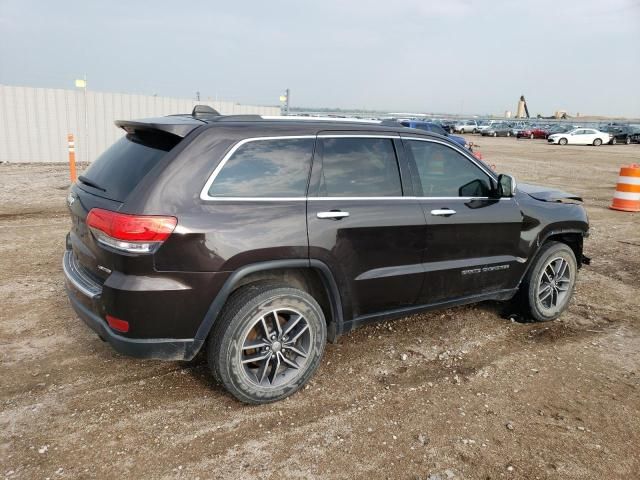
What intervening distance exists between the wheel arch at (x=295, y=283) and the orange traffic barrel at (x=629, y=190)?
9.72 m

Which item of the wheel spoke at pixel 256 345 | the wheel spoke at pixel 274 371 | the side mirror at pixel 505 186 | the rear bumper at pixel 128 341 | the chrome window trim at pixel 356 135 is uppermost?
the chrome window trim at pixel 356 135

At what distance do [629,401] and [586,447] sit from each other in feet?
2.51

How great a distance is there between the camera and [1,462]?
8.84 ft

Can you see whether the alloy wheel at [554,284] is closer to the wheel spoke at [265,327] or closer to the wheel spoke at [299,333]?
the wheel spoke at [299,333]

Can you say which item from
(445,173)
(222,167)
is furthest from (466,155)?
(222,167)

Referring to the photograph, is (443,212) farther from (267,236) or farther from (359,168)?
(267,236)

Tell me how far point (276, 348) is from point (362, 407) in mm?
687

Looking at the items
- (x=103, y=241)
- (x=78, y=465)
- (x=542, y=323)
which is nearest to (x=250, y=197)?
(x=103, y=241)

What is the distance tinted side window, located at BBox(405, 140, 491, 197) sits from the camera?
3.94 meters

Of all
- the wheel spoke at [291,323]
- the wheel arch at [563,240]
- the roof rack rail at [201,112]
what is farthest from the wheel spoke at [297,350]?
the wheel arch at [563,240]

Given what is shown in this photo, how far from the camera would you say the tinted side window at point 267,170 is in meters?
3.12

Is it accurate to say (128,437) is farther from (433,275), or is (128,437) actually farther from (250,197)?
(433,275)

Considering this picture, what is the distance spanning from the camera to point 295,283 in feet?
11.3

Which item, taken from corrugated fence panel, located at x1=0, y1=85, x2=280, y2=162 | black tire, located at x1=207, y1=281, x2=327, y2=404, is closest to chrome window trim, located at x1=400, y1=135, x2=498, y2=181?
black tire, located at x1=207, y1=281, x2=327, y2=404
